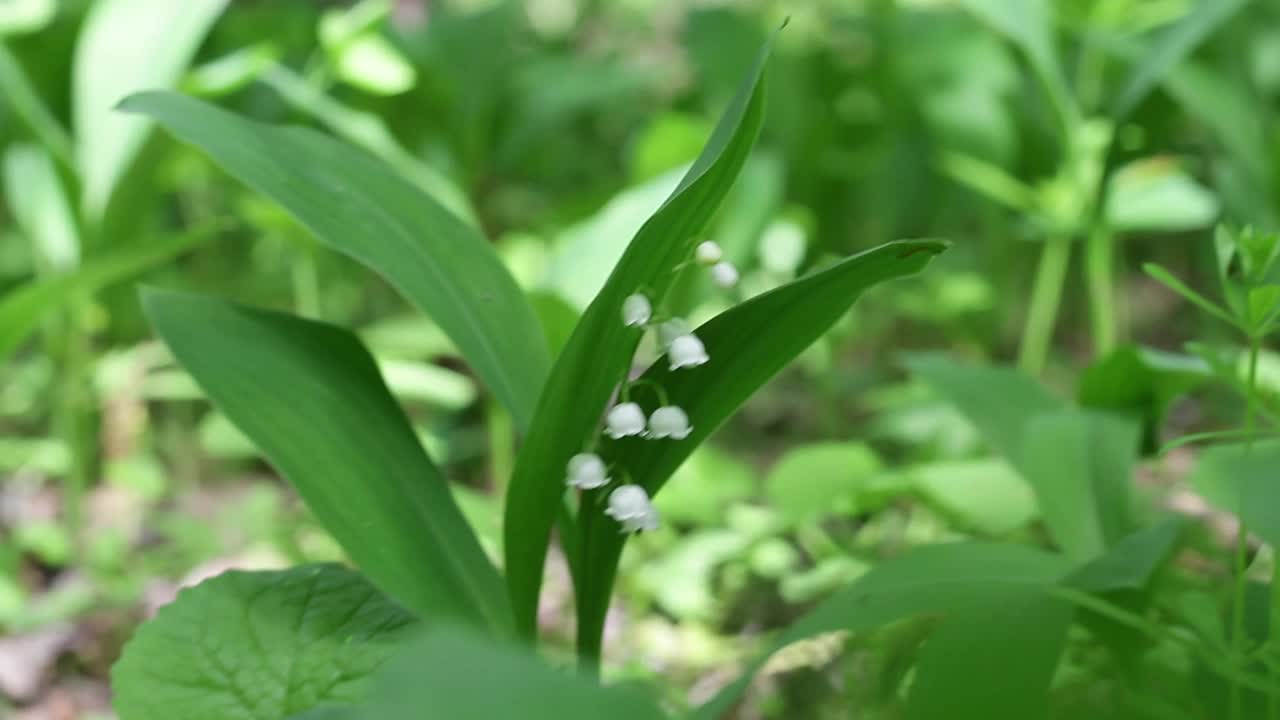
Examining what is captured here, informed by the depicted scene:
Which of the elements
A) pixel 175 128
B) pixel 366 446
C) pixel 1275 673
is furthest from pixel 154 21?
pixel 1275 673

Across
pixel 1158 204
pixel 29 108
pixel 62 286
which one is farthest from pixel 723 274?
pixel 29 108

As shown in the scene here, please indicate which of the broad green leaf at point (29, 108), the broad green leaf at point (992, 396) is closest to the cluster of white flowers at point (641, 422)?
the broad green leaf at point (992, 396)

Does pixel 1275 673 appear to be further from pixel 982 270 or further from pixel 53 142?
pixel 982 270

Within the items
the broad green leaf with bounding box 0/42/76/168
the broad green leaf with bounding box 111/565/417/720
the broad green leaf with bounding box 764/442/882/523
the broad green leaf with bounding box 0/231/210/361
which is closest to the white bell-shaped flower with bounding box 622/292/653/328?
the broad green leaf with bounding box 111/565/417/720

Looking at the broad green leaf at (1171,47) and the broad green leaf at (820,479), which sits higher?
the broad green leaf at (1171,47)

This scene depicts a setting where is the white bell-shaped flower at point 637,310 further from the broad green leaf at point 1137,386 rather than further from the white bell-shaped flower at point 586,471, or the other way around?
the broad green leaf at point 1137,386
